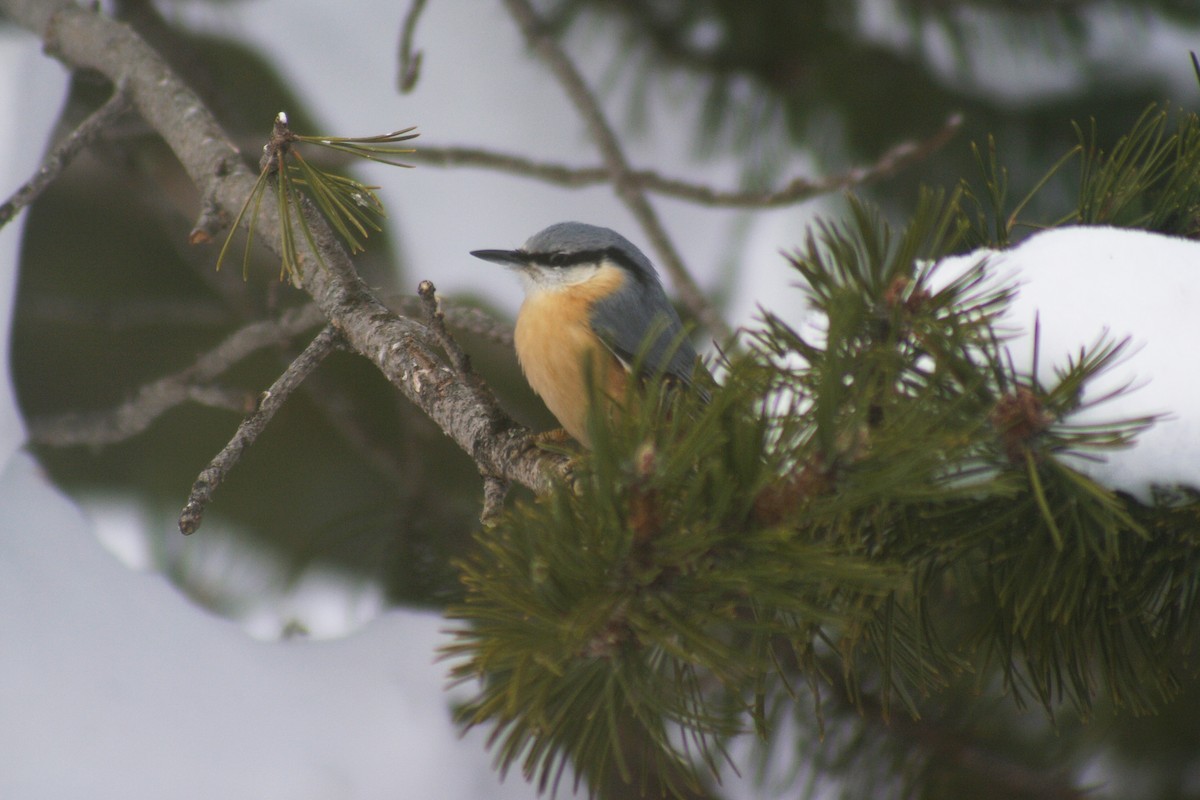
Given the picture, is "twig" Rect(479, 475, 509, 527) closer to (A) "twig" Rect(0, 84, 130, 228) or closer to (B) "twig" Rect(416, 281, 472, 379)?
(B) "twig" Rect(416, 281, 472, 379)

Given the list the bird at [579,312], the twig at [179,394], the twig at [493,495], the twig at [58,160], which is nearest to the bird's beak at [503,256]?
the bird at [579,312]

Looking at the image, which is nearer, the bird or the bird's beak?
the bird

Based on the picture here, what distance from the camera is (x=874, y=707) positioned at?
1506mm

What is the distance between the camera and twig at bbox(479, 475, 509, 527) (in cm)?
105

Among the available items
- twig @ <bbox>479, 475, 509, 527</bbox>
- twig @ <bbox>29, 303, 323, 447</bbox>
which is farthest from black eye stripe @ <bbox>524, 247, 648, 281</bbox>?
twig @ <bbox>479, 475, 509, 527</bbox>

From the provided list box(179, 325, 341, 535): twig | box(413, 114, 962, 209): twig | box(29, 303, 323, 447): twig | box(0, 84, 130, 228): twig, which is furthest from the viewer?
box(413, 114, 962, 209): twig

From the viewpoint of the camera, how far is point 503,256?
1895 mm

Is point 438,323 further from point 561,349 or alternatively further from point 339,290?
point 561,349

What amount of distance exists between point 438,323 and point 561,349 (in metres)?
0.66

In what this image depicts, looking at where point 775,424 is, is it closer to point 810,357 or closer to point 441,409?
point 810,357

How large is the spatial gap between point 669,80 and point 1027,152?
962mm

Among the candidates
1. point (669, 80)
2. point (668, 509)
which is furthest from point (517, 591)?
point (669, 80)

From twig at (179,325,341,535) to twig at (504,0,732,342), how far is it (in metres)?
0.90

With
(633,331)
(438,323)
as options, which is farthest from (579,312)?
(438,323)
